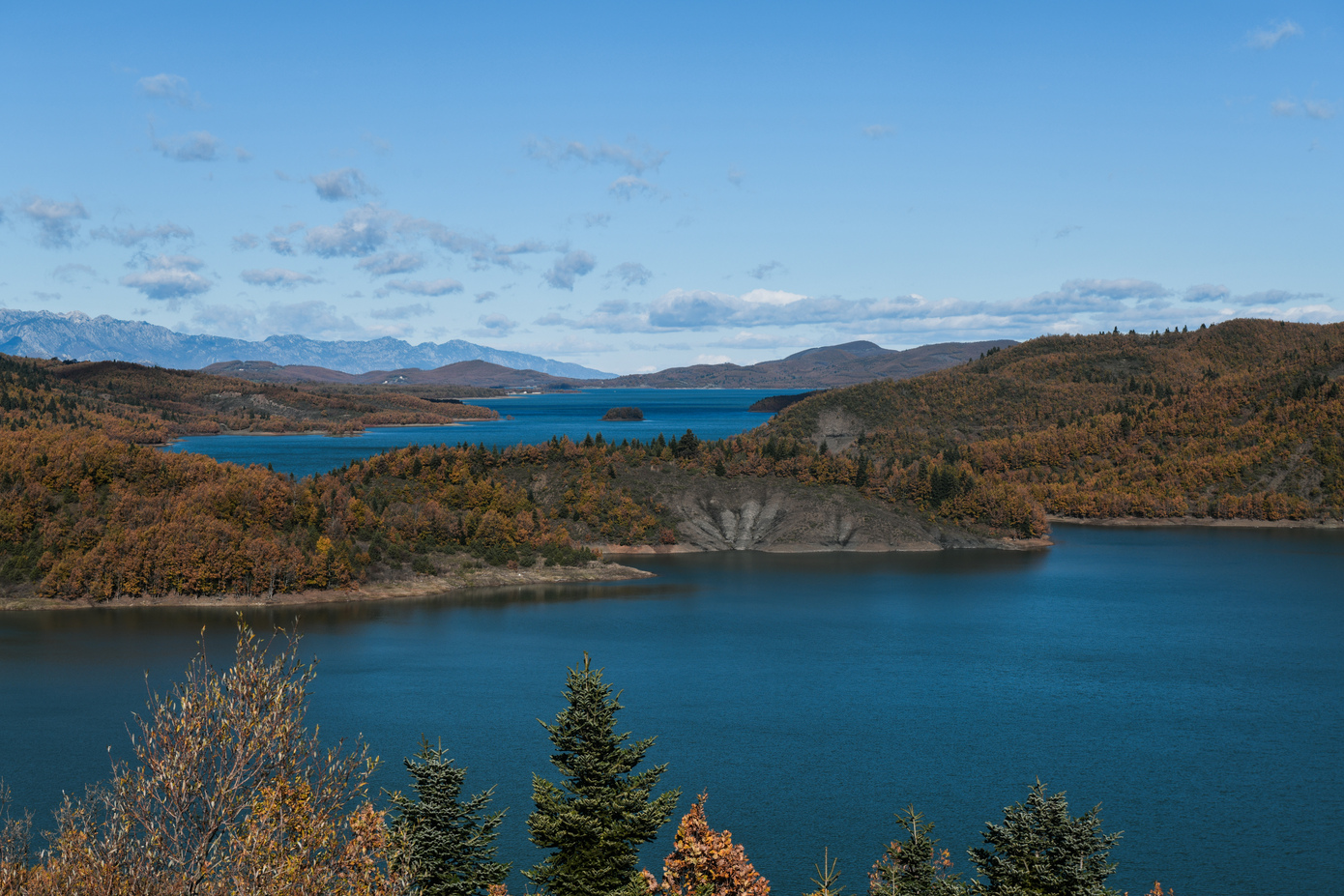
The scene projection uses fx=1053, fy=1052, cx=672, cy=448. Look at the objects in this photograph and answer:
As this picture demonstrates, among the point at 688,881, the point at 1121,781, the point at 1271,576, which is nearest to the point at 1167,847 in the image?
the point at 1121,781

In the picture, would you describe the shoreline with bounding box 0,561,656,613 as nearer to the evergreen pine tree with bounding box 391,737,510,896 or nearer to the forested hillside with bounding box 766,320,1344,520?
the forested hillside with bounding box 766,320,1344,520

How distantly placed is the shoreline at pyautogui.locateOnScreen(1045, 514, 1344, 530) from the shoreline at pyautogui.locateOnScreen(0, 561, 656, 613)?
237ft

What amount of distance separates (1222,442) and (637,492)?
97.4 meters

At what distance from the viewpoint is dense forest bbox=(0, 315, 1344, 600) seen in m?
83.5

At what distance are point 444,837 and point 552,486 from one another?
9025 cm

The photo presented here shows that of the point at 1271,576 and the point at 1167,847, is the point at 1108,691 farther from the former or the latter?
the point at 1271,576

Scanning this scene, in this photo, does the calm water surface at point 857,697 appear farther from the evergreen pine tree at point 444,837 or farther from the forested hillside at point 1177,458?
the forested hillside at point 1177,458

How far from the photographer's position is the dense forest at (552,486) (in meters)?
83.5

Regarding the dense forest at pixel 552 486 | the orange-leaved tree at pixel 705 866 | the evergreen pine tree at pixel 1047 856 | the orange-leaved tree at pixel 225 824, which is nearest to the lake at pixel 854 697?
the dense forest at pixel 552 486

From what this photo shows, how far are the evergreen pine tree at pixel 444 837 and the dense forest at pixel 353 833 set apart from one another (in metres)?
0.05

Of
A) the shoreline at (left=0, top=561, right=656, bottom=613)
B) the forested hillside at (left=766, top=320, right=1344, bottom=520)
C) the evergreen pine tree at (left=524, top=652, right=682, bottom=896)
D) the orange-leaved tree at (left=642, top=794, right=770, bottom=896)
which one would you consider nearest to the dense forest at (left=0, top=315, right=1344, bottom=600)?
the forested hillside at (left=766, top=320, right=1344, bottom=520)

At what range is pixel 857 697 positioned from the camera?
57938 millimetres

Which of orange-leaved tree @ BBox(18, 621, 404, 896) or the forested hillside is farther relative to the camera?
the forested hillside

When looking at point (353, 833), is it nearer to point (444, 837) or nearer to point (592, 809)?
point (444, 837)
